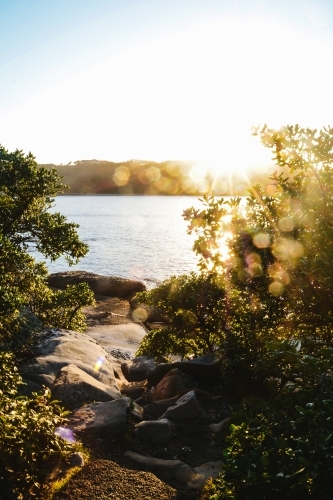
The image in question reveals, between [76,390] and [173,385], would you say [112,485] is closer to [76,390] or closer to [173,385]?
[76,390]

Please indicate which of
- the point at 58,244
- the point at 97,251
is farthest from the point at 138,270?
the point at 58,244

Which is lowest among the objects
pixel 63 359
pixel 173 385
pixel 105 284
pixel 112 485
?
pixel 105 284

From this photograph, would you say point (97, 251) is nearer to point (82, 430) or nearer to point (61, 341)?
point (61, 341)

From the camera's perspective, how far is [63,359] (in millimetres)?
14484

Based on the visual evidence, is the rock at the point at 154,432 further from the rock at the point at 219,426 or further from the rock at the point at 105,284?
the rock at the point at 105,284

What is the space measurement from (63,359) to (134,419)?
3729mm

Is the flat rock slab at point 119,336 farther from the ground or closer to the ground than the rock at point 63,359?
closer to the ground

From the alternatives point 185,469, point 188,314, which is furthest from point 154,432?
point 188,314

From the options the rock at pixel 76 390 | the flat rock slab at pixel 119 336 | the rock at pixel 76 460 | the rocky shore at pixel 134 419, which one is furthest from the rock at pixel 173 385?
the flat rock slab at pixel 119 336

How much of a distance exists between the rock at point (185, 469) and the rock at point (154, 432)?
3.16 feet

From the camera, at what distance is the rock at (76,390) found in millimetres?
11758

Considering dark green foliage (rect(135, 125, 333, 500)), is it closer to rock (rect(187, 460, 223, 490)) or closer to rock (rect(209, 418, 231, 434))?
rock (rect(209, 418, 231, 434))

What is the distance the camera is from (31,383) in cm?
1251

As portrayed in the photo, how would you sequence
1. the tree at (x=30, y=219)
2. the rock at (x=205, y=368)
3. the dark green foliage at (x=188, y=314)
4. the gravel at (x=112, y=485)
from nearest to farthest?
the gravel at (x=112, y=485), the rock at (x=205, y=368), the tree at (x=30, y=219), the dark green foliage at (x=188, y=314)
